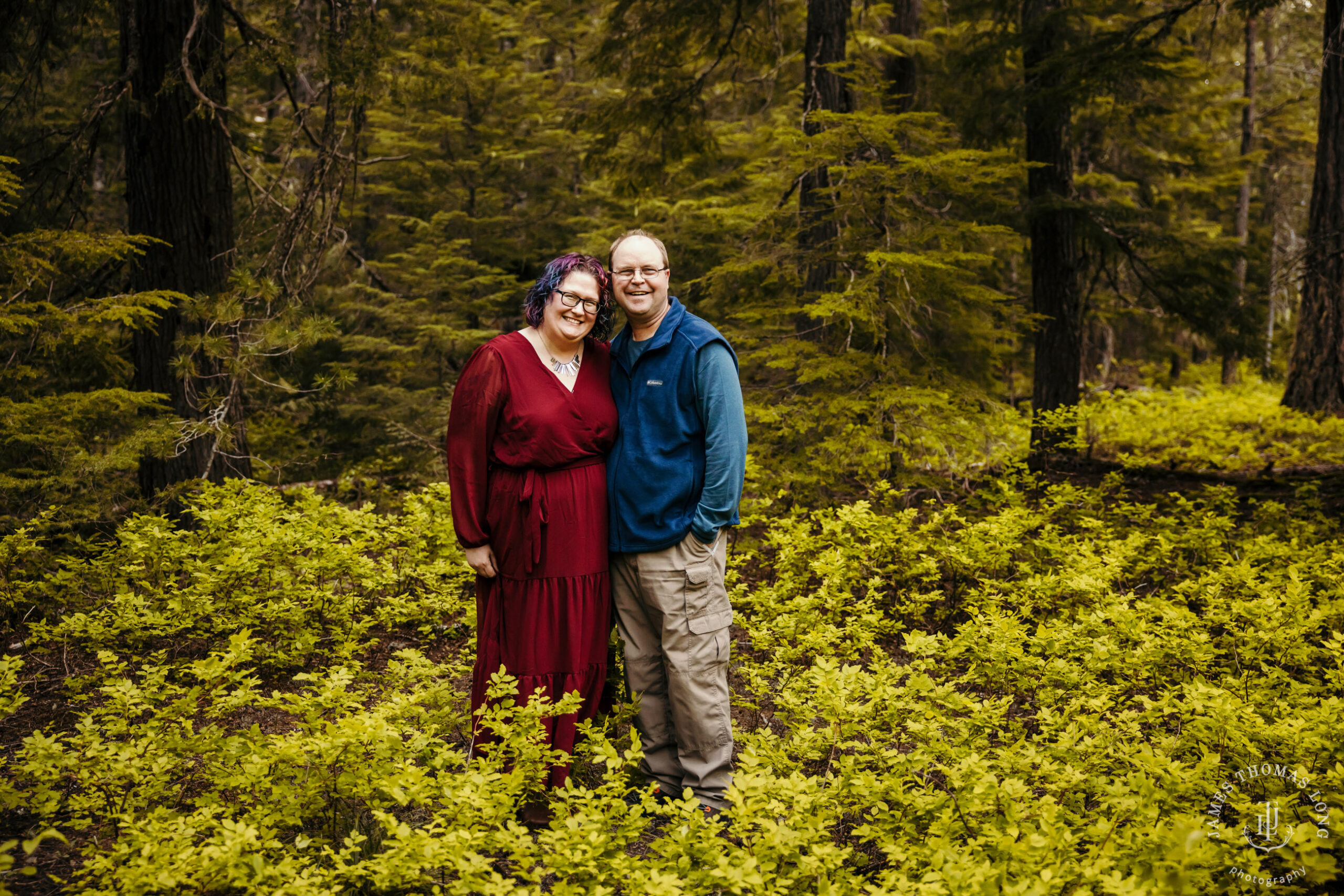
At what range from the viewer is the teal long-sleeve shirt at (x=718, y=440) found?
3268 millimetres

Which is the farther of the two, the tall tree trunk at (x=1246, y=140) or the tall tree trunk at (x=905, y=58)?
the tall tree trunk at (x=1246, y=140)

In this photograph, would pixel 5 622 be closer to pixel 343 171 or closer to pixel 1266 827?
pixel 343 171

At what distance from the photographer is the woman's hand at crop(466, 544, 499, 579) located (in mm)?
3459

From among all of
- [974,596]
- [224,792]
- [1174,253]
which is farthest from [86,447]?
[1174,253]

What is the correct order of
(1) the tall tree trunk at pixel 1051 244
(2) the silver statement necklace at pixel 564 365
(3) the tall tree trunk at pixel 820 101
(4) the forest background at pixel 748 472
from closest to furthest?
(4) the forest background at pixel 748 472 < (2) the silver statement necklace at pixel 564 365 < (3) the tall tree trunk at pixel 820 101 < (1) the tall tree trunk at pixel 1051 244

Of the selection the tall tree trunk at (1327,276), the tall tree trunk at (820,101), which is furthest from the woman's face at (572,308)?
the tall tree trunk at (1327,276)

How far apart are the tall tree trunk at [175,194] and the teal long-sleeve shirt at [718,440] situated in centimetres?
500

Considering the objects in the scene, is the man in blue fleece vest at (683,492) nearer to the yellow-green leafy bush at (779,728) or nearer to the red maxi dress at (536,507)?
the red maxi dress at (536,507)

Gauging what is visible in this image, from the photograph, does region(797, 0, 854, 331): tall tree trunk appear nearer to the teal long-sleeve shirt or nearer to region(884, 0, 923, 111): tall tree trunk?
region(884, 0, 923, 111): tall tree trunk

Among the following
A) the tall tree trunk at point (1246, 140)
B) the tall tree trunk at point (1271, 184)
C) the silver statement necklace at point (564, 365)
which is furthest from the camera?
the tall tree trunk at point (1271, 184)

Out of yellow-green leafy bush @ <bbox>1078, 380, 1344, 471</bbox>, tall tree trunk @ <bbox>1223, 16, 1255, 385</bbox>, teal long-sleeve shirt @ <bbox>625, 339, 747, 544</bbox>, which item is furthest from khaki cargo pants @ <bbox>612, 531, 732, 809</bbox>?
tall tree trunk @ <bbox>1223, 16, 1255, 385</bbox>

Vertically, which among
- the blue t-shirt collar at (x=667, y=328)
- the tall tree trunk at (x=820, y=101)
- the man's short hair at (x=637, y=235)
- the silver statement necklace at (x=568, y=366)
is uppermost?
the tall tree trunk at (x=820, y=101)

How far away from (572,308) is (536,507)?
0.83m

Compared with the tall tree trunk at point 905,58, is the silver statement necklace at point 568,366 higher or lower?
lower
